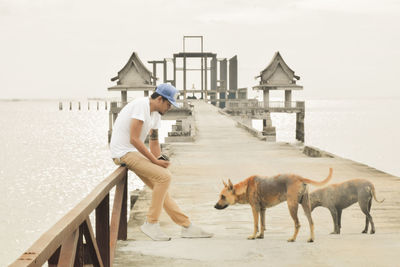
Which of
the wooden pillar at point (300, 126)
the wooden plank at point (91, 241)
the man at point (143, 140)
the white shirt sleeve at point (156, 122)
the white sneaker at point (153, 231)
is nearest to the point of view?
the wooden plank at point (91, 241)

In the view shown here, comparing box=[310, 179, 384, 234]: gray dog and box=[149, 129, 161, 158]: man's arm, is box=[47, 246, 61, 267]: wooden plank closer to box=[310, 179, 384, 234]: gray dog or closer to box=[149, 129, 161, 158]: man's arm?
box=[149, 129, 161, 158]: man's arm

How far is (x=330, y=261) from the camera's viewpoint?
5238 millimetres

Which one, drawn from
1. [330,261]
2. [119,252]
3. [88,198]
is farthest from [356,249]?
[88,198]

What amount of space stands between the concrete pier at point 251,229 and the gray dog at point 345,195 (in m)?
0.36

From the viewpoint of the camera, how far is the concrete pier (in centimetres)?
535

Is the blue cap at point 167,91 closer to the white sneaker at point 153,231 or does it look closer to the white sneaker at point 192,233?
the white sneaker at point 153,231

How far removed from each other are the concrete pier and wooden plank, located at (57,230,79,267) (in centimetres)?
188

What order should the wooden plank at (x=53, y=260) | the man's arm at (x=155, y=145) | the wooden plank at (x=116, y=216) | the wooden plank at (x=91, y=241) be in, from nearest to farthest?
the wooden plank at (x=53, y=260) → the wooden plank at (x=91, y=241) → the wooden plank at (x=116, y=216) → the man's arm at (x=155, y=145)

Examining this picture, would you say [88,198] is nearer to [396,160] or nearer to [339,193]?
[339,193]

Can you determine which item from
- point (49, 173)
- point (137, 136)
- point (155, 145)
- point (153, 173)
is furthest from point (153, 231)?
point (49, 173)

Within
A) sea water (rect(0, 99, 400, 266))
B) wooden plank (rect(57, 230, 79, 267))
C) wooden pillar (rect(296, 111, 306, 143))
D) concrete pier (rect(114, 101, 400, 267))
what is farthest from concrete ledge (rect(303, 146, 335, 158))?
wooden pillar (rect(296, 111, 306, 143))

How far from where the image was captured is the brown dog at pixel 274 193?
5.80m

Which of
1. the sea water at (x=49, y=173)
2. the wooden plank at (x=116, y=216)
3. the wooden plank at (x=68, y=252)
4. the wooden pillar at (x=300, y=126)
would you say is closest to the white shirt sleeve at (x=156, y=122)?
the wooden plank at (x=116, y=216)

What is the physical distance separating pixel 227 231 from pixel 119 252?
7.04 ft
